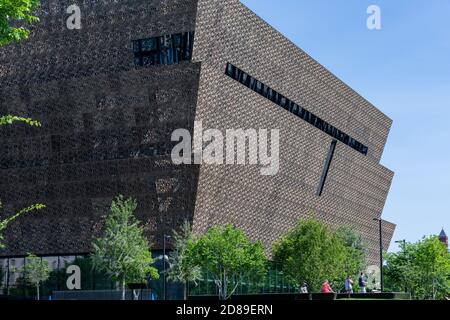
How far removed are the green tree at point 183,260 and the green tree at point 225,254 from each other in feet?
3.51

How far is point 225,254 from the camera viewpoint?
64.0 metres

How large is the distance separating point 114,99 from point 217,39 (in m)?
12.1

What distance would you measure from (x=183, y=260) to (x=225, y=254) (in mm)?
4643

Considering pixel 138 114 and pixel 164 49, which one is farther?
pixel 164 49

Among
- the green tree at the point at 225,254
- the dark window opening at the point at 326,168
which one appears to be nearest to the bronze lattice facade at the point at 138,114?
the green tree at the point at 225,254

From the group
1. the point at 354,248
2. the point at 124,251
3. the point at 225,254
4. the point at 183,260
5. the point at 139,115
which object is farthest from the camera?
the point at 354,248

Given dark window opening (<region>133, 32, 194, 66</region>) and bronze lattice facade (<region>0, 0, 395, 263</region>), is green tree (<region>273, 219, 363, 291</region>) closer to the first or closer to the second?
bronze lattice facade (<region>0, 0, 395, 263</region>)

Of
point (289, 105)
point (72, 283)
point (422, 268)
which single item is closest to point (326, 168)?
point (289, 105)

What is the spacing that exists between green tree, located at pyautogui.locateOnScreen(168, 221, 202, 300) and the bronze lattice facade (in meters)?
1.49

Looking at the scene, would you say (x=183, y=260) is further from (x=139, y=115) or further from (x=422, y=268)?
(x=422, y=268)

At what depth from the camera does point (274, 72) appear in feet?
272

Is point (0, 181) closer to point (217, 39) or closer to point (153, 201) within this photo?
point (153, 201)

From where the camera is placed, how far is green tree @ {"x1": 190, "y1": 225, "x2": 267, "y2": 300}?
6378 centimetres
